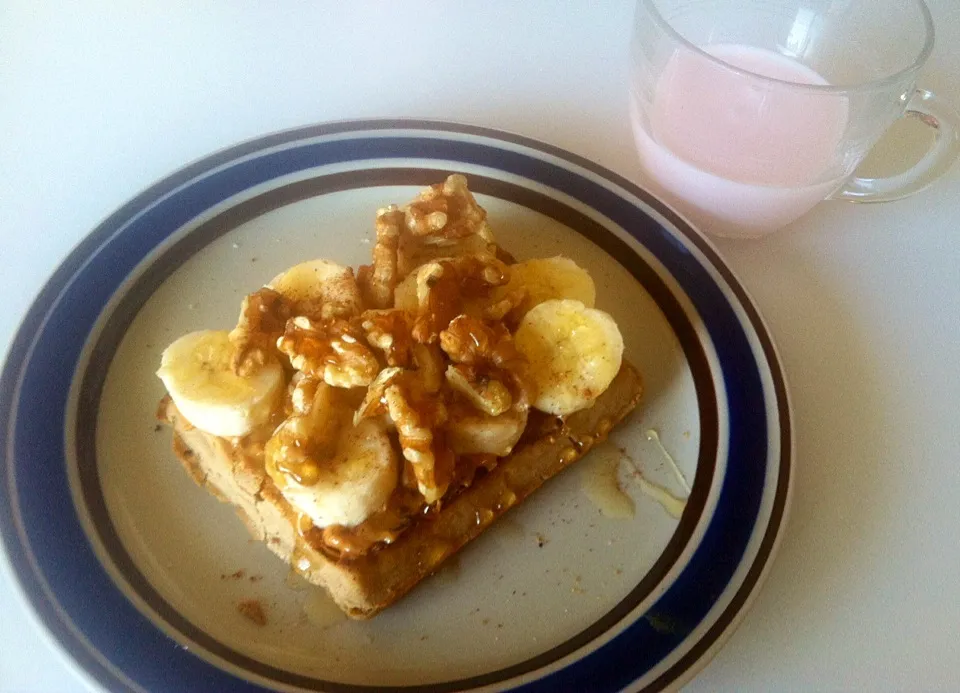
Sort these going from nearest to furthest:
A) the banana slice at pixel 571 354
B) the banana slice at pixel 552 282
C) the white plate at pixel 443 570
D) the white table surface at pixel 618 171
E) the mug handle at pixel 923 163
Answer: the white plate at pixel 443 570 → the white table surface at pixel 618 171 → the banana slice at pixel 571 354 → the banana slice at pixel 552 282 → the mug handle at pixel 923 163

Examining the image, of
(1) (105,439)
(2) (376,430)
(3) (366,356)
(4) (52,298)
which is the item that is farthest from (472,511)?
(4) (52,298)

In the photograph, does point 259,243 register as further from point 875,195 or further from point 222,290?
point 875,195

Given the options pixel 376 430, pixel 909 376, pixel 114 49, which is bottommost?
pixel 376 430

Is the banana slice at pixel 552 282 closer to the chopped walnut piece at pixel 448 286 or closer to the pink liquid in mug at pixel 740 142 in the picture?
the chopped walnut piece at pixel 448 286

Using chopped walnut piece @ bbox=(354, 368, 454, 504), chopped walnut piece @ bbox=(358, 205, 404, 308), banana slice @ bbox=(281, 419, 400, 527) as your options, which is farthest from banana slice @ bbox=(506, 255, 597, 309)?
banana slice @ bbox=(281, 419, 400, 527)

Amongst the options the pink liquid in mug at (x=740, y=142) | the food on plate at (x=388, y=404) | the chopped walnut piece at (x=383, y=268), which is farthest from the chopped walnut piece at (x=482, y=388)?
the pink liquid in mug at (x=740, y=142)

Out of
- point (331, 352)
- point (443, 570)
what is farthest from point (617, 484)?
point (331, 352)

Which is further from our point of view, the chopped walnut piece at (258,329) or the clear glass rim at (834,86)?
the clear glass rim at (834,86)
